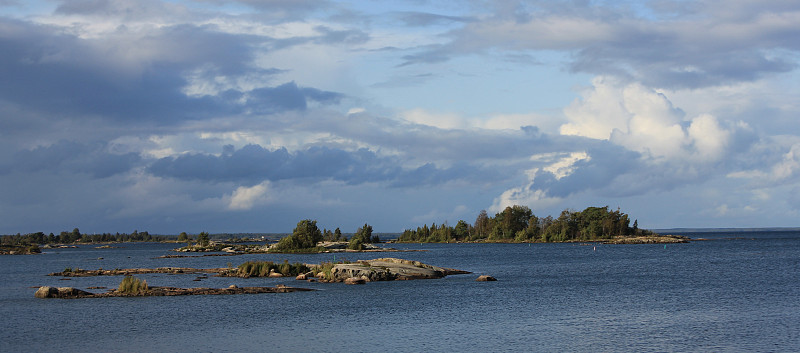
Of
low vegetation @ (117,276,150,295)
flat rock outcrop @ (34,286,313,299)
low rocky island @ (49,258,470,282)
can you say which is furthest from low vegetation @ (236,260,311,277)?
low vegetation @ (117,276,150,295)

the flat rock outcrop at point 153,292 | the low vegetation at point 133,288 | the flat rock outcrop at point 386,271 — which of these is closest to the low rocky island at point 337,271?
the flat rock outcrop at point 386,271

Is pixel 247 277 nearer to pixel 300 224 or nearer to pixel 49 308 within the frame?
pixel 49 308

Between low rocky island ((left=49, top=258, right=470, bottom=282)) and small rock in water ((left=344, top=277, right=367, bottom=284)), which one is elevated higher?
low rocky island ((left=49, top=258, right=470, bottom=282))

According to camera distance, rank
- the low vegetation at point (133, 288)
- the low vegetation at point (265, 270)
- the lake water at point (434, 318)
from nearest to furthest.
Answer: the lake water at point (434, 318), the low vegetation at point (133, 288), the low vegetation at point (265, 270)

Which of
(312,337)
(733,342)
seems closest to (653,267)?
(733,342)

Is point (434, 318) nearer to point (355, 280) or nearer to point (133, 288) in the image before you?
point (355, 280)

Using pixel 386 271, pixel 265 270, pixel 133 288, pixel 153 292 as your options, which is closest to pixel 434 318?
pixel 153 292

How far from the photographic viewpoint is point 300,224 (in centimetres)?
19362

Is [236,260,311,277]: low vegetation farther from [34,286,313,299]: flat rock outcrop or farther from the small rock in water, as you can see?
[34,286,313,299]: flat rock outcrop

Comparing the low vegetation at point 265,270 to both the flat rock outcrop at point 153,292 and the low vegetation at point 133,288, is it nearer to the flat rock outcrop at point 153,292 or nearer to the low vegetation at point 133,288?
the flat rock outcrop at point 153,292

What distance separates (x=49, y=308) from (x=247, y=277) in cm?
3855

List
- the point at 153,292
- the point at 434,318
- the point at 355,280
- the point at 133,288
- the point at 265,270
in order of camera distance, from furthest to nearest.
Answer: the point at 265,270 → the point at 355,280 → the point at 153,292 → the point at 133,288 → the point at 434,318

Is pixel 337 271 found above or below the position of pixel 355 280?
above

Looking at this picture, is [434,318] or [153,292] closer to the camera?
[434,318]
